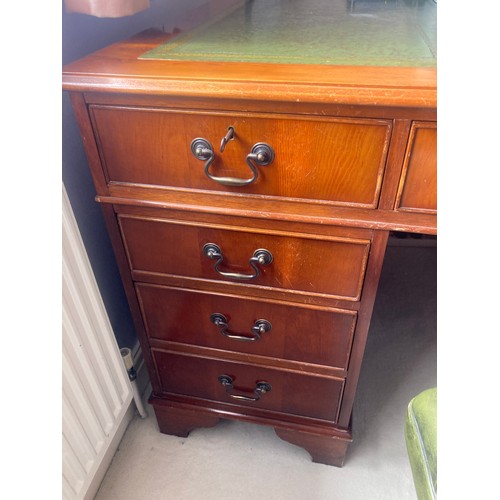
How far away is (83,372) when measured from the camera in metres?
0.77

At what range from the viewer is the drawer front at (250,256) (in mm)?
644

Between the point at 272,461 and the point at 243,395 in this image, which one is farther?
the point at 272,461

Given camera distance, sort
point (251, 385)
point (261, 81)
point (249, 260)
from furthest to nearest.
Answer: point (251, 385) → point (249, 260) → point (261, 81)

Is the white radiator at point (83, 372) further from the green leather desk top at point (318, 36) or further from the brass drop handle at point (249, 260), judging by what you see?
the green leather desk top at point (318, 36)

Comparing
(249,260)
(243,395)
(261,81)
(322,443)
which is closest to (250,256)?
(249,260)

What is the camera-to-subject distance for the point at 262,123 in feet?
1.76

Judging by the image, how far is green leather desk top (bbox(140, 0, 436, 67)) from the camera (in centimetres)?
60

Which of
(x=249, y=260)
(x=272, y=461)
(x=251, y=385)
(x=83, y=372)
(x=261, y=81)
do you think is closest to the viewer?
(x=261, y=81)

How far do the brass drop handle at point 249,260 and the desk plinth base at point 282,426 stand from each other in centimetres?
41

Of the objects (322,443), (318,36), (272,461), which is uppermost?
(318,36)

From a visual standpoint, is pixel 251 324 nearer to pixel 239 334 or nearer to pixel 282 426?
pixel 239 334

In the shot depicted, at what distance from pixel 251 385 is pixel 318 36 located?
2.29 ft
